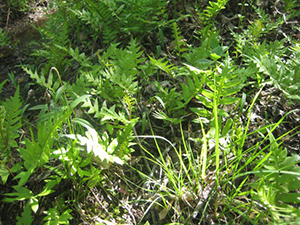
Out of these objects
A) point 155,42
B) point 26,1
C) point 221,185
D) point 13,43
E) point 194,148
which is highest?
point 26,1

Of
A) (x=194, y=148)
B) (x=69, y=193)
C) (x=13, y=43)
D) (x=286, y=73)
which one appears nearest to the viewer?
(x=69, y=193)

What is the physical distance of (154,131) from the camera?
1.93 metres

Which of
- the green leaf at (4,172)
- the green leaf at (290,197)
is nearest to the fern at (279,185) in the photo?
the green leaf at (290,197)

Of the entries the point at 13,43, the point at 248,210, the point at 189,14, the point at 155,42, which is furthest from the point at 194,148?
the point at 13,43

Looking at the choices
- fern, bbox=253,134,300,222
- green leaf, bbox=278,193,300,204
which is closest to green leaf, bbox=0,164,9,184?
fern, bbox=253,134,300,222

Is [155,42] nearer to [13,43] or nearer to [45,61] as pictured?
[45,61]

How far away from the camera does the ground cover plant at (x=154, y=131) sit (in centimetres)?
143

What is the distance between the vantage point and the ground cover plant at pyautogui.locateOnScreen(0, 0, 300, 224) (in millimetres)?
1435

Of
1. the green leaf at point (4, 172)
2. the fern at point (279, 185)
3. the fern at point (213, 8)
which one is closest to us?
the fern at point (279, 185)

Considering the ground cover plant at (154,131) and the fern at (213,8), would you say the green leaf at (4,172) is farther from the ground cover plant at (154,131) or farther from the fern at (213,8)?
the fern at (213,8)

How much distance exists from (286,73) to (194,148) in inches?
36.6

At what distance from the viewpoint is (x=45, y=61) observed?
8.12 ft

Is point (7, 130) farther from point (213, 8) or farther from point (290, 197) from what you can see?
point (213, 8)

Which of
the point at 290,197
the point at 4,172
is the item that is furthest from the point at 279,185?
the point at 4,172
